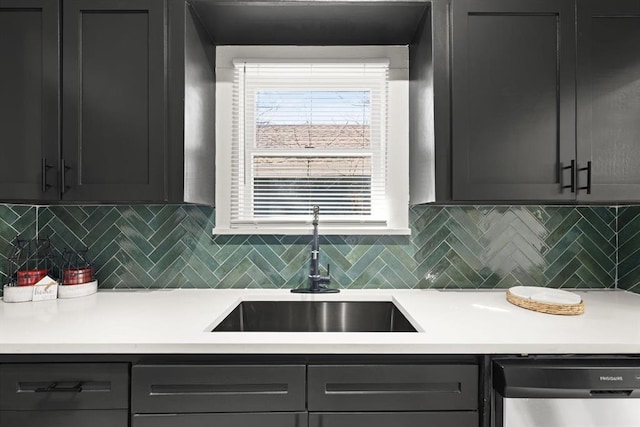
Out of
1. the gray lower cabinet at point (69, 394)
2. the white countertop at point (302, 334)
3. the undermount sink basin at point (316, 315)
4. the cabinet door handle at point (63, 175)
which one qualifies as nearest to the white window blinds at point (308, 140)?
the undermount sink basin at point (316, 315)

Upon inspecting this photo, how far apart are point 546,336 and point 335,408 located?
0.71 meters

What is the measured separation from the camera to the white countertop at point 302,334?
1.08m

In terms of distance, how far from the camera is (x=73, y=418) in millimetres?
1103

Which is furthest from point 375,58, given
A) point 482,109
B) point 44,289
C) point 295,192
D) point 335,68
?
point 44,289

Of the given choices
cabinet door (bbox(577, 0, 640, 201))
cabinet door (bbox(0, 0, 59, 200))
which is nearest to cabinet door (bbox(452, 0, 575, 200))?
cabinet door (bbox(577, 0, 640, 201))

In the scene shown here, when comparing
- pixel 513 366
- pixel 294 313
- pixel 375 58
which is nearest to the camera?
pixel 513 366

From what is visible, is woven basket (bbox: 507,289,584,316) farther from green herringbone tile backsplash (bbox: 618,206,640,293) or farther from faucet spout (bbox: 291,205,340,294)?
faucet spout (bbox: 291,205,340,294)

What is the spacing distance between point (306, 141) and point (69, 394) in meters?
1.42

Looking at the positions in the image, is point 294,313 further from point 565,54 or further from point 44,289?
point 565,54

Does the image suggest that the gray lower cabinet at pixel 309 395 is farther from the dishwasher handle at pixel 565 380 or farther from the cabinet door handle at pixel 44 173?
the cabinet door handle at pixel 44 173

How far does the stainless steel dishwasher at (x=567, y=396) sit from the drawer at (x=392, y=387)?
0.33 feet

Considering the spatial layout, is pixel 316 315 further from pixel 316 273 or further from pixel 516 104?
pixel 516 104

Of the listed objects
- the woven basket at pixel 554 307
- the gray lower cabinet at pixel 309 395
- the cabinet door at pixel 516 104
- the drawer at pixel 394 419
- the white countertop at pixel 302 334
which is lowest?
the drawer at pixel 394 419

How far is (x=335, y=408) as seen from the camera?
1.11 m
